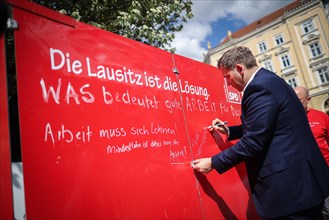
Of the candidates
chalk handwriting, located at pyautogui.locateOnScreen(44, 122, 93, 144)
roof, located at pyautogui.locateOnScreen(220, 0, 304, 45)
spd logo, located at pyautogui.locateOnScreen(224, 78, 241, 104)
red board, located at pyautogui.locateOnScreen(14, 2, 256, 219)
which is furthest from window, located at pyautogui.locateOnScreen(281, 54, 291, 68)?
chalk handwriting, located at pyautogui.locateOnScreen(44, 122, 93, 144)

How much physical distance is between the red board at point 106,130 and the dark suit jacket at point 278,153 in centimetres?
43

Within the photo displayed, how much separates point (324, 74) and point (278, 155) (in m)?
29.6

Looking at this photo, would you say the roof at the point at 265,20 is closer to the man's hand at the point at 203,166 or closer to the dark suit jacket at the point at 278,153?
the dark suit jacket at the point at 278,153

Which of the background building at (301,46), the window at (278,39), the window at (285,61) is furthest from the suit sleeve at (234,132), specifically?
the window at (278,39)

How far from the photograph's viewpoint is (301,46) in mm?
27734

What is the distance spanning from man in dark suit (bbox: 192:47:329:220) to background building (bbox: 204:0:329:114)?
2809 cm

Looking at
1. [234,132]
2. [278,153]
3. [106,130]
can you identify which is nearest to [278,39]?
[234,132]

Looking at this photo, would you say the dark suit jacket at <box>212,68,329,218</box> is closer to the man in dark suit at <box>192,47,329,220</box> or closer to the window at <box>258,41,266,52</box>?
the man in dark suit at <box>192,47,329,220</box>

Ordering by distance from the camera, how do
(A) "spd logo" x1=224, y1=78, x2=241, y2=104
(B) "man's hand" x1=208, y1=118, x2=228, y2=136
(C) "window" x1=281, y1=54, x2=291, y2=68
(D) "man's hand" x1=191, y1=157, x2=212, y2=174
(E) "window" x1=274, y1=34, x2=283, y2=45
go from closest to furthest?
(D) "man's hand" x1=191, y1=157, x2=212, y2=174
(B) "man's hand" x1=208, y1=118, x2=228, y2=136
(A) "spd logo" x1=224, y1=78, x2=241, y2=104
(C) "window" x1=281, y1=54, x2=291, y2=68
(E) "window" x1=274, y1=34, x2=283, y2=45

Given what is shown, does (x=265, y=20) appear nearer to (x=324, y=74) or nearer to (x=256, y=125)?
(x=324, y=74)

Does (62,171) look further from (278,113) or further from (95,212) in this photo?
(278,113)

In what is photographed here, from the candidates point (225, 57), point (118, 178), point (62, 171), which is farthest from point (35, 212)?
point (225, 57)

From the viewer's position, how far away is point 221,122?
100 inches

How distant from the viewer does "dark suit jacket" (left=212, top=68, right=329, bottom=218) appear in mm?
1684
